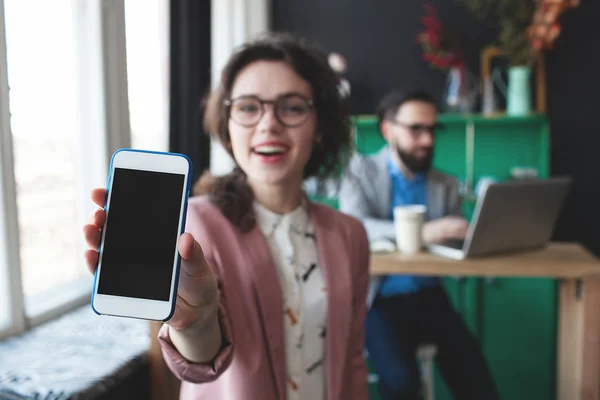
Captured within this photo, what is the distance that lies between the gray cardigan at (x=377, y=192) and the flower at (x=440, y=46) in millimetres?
1102

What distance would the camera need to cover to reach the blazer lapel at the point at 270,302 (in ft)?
3.43

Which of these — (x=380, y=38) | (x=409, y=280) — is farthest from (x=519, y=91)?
(x=409, y=280)

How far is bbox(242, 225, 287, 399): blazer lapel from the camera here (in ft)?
3.43

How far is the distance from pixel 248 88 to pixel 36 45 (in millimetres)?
800

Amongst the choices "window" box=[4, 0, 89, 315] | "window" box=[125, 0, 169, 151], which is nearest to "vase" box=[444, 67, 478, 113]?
"window" box=[125, 0, 169, 151]

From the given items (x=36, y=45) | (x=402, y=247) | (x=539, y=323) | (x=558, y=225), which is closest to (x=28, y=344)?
(x=36, y=45)

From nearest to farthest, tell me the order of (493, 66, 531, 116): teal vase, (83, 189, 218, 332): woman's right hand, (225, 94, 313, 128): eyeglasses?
(83, 189, 218, 332): woman's right hand, (225, 94, 313, 128): eyeglasses, (493, 66, 531, 116): teal vase

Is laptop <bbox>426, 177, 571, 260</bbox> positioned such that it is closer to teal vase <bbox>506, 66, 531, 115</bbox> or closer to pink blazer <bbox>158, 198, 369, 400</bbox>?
pink blazer <bbox>158, 198, 369, 400</bbox>

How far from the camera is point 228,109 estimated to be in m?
1.18

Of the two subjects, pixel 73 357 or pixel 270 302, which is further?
pixel 73 357

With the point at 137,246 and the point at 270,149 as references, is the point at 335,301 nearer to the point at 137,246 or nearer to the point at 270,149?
the point at 270,149

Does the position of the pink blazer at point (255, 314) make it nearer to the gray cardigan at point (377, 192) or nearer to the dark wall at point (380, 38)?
the gray cardigan at point (377, 192)

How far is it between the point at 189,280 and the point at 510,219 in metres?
1.37

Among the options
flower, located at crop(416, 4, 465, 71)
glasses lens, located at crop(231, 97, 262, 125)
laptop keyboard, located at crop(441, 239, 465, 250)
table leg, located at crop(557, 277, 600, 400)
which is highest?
flower, located at crop(416, 4, 465, 71)
